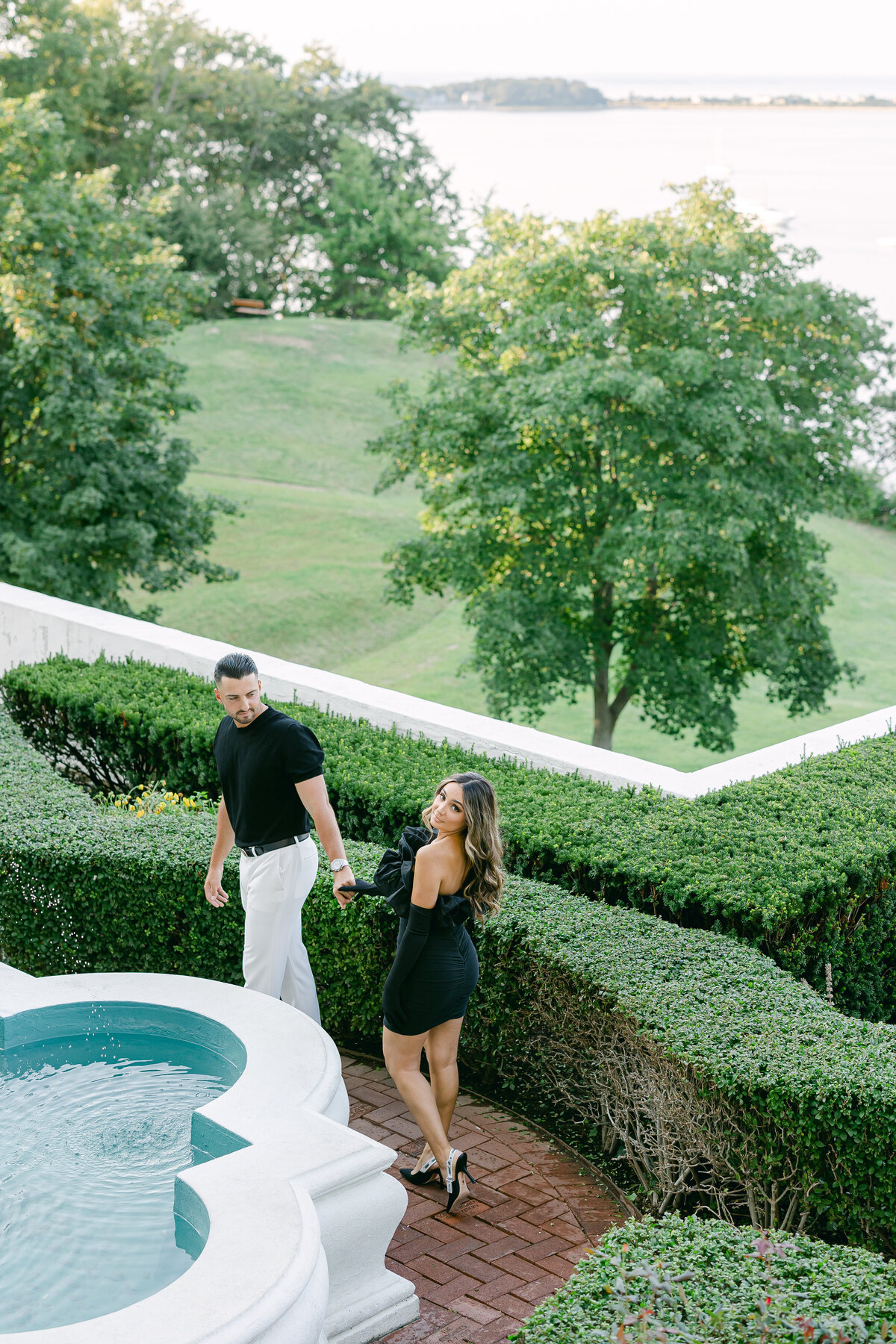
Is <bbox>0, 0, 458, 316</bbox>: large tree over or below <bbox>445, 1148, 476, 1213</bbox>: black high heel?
over

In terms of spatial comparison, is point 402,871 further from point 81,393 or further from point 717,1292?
point 81,393

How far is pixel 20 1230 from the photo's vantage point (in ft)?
13.8

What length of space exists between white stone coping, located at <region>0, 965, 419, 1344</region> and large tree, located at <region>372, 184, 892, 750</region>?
38.7 feet

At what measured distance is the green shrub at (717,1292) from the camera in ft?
10.2

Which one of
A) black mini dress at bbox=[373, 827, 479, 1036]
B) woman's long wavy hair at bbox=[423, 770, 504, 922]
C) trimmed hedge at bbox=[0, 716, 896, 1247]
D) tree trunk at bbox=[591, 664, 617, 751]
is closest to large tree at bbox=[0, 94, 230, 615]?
tree trunk at bbox=[591, 664, 617, 751]

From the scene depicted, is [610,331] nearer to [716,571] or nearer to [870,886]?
[716,571]

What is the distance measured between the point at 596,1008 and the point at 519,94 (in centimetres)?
5332

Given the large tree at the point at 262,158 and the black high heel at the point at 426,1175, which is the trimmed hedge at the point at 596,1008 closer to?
the black high heel at the point at 426,1175

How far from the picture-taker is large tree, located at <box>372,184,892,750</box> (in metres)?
16.8

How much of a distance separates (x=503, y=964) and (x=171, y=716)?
141 inches

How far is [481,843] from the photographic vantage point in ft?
15.5

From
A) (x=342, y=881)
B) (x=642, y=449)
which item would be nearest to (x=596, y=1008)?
(x=342, y=881)

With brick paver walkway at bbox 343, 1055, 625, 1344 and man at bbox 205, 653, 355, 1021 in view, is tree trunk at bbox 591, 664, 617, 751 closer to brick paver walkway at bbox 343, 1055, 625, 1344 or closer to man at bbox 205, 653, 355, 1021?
brick paver walkway at bbox 343, 1055, 625, 1344

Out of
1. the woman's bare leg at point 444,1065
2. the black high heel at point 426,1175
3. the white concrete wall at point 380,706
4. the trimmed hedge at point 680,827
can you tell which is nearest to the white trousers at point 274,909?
the woman's bare leg at point 444,1065
